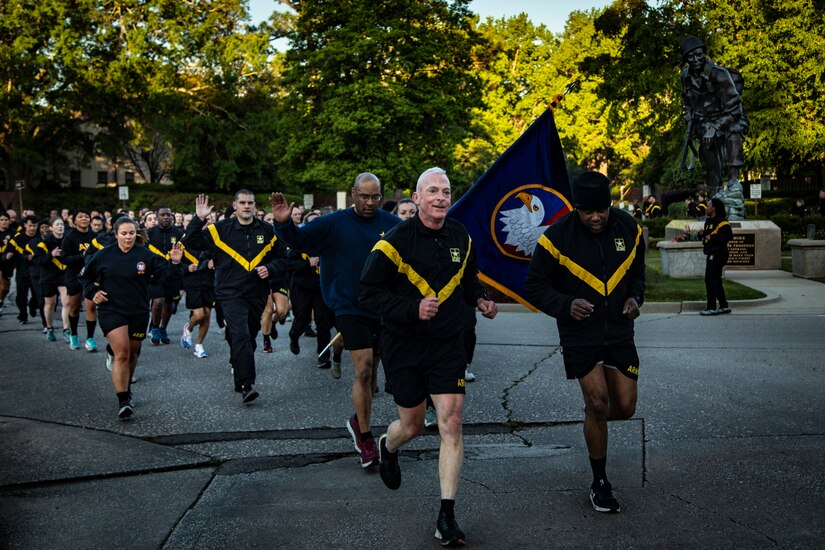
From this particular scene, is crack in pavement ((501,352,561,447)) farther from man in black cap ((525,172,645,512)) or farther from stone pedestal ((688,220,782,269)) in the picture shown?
stone pedestal ((688,220,782,269))

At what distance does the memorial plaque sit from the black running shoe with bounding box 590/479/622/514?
767 inches

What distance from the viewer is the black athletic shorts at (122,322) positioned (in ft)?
28.4

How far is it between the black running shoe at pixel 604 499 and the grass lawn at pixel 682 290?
37.8 feet

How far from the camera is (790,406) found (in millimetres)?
7754

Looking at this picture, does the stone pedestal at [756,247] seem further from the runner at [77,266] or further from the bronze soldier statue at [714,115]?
the runner at [77,266]

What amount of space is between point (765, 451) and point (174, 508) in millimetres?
3963

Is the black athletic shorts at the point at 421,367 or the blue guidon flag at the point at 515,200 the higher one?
the blue guidon flag at the point at 515,200

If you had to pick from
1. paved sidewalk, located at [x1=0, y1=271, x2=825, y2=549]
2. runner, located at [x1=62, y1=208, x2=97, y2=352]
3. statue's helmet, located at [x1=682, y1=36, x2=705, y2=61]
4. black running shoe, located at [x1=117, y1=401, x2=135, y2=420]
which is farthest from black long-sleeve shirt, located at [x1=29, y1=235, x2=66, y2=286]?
statue's helmet, located at [x1=682, y1=36, x2=705, y2=61]

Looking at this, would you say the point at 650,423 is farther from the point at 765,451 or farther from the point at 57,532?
the point at 57,532

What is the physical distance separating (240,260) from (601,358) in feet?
15.9

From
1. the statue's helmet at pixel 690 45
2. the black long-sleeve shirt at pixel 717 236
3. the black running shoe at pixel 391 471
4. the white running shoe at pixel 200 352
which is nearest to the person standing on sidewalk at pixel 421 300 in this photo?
the black running shoe at pixel 391 471

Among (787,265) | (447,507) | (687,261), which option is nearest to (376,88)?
(787,265)

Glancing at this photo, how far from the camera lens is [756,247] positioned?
23297 mm

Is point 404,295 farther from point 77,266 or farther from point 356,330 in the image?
point 77,266
